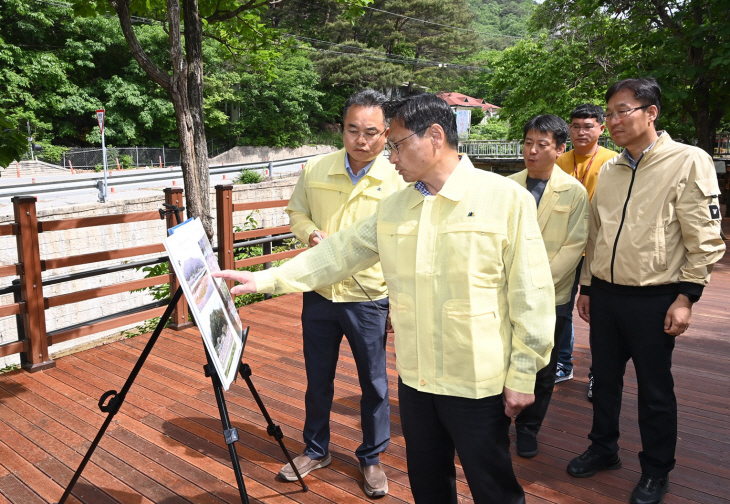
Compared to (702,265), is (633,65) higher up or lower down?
higher up

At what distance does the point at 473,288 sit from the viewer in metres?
1.75

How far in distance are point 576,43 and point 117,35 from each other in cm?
2268

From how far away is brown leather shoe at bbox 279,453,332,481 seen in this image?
282 centimetres

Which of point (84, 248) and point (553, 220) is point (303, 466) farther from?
point (84, 248)

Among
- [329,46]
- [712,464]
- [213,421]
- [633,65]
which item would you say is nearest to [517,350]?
[712,464]

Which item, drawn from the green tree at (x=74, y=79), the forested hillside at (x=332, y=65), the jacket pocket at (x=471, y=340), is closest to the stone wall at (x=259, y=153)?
the forested hillside at (x=332, y=65)

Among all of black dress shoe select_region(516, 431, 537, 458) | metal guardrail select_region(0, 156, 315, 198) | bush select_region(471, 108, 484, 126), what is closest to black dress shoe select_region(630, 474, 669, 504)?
black dress shoe select_region(516, 431, 537, 458)

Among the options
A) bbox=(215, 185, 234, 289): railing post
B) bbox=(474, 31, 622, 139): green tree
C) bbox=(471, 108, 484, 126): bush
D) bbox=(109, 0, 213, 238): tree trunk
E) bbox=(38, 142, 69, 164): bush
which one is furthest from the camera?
bbox=(471, 108, 484, 126): bush

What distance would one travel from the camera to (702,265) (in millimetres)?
2383

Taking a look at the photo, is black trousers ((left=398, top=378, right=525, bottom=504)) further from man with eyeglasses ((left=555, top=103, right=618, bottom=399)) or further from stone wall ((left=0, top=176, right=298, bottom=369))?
stone wall ((left=0, top=176, right=298, bottom=369))

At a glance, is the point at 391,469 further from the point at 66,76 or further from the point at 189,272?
the point at 66,76

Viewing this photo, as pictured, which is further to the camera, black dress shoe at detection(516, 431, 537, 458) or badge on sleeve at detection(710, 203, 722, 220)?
black dress shoe at detection(516, 431, 537, 458)

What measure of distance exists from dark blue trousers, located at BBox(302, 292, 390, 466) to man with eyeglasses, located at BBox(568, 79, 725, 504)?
1052 millimetres

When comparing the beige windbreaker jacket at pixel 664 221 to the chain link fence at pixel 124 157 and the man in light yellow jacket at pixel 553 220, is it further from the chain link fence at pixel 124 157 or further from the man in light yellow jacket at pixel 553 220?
the chain link fence at pixel 124 157
